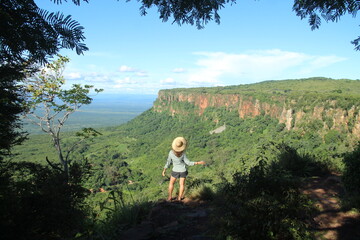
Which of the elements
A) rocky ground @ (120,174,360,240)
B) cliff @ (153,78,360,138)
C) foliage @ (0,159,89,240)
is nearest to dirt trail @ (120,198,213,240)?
rocky ground @ (120,174,360,240)

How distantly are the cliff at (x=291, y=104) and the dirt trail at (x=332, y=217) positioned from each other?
29274mm

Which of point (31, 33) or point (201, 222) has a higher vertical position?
point (31, 33)

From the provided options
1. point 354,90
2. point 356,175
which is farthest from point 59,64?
point 354,90

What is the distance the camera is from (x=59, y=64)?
818 cm

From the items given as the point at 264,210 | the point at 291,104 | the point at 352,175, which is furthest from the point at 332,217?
the point at 291,104

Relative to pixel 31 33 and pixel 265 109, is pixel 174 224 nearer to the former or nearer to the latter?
pixel 31 33

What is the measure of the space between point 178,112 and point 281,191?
8256 cm

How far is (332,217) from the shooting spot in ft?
11.0

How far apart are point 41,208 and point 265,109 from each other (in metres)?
56.6

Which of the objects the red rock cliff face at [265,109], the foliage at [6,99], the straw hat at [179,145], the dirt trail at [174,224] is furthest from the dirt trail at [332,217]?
the red rock cliff face at [265,109]

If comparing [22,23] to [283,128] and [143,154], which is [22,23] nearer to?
[283,128]

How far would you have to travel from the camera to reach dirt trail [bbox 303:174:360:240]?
9.40 feet

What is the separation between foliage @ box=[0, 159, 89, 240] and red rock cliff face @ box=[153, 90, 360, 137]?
114ft

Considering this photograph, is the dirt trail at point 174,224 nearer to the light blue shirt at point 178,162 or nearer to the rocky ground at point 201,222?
the rocky ground at point 201,222
